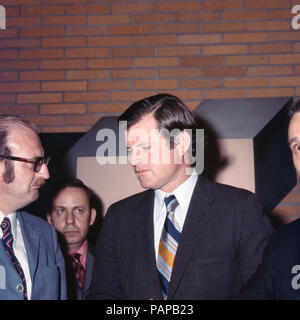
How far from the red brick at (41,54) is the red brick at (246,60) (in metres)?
1.28

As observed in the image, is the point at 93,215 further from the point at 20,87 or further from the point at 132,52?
the point at 132,52

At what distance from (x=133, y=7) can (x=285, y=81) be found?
128cm

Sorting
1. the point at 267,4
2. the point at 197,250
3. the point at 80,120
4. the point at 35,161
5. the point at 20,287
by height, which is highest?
the point at 267,4

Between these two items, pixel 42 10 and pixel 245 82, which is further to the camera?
pixel 42 10

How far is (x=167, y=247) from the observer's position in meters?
1.65

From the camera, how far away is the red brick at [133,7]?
2.94 m

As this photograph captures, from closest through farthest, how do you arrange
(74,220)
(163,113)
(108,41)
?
(163,113), (74,220), (108,41)

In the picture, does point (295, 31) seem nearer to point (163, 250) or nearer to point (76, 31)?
point (76, 31)

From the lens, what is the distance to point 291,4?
9.38 feet

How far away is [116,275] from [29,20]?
221cm

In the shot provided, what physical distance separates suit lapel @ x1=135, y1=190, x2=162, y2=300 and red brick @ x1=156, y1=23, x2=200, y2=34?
5.10 ft

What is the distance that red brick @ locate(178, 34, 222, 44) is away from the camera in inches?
113

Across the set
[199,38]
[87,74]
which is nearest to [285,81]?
[199,38]

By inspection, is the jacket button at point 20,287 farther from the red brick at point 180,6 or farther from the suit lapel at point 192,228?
the red brick at point 180,6
